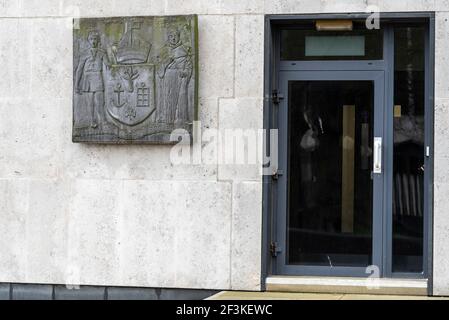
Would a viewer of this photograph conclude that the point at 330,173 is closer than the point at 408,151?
No

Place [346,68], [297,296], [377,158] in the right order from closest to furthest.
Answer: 1. [297,296]
2. [377,158]
3. [346,68]

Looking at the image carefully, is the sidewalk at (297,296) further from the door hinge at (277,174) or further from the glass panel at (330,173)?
the door hinge at (277,174)

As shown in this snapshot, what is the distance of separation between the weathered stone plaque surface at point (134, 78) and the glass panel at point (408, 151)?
79.8 inches

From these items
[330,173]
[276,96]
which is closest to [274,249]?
[330,173]

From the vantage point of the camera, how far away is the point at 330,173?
9414 mm

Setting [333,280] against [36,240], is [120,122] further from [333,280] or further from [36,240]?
[333,280]

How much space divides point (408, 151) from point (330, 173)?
2.62ft

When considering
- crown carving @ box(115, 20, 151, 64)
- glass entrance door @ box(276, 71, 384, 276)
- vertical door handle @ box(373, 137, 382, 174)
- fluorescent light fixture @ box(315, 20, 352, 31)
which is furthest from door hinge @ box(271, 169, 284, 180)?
crown carving @ box(115, 20, 151, 64)

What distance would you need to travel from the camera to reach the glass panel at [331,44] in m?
9.34

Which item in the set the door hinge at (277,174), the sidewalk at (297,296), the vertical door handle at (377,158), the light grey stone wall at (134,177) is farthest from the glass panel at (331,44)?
the sidewalk at (297,296)

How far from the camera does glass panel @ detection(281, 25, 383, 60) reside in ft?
30.7

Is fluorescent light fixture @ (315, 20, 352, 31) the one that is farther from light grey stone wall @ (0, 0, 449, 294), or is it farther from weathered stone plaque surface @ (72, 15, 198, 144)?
weathered stone plaque surface @ (72, 15, 198, 144)

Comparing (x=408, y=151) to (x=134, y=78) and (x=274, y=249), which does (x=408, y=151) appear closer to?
(x=274, y=249)

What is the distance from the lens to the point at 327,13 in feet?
30.1
